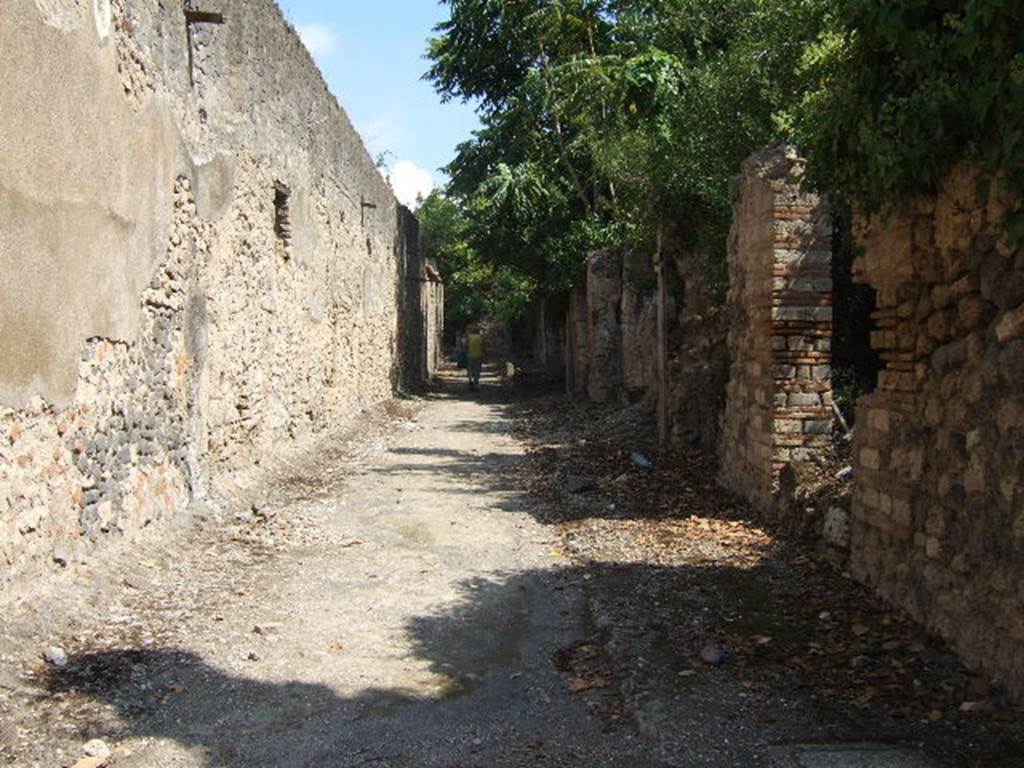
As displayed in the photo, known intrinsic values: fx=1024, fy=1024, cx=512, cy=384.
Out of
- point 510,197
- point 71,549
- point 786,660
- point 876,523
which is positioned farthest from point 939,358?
point 510,197

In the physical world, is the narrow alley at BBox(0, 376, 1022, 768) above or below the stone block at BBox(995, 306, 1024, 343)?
below

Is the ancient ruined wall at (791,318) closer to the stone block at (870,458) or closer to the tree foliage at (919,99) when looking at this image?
the stone block at (870,458)

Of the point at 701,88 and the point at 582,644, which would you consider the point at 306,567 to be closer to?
the point at 582,644

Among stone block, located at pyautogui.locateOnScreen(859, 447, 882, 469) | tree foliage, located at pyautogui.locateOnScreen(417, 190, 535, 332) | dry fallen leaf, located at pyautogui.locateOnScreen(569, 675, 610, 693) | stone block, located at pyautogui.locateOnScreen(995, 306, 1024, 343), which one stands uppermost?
tree foliage, located at pyautogui.locateOnScreen(417, 190, 535, 332)

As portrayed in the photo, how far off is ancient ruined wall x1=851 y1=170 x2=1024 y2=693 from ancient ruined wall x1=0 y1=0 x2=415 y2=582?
4.14 m

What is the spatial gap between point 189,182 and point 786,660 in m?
5.38

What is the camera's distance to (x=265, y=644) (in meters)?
4.92

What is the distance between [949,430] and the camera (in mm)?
4414

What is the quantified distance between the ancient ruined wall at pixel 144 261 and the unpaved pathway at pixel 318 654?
0.49m

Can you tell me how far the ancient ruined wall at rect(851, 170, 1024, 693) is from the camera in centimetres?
387

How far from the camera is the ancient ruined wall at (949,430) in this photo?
3.87 m

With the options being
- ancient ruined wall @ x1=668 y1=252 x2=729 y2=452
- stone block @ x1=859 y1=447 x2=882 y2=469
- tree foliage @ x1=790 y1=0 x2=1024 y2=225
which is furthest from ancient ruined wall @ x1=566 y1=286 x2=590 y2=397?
tree foliage @ x1=790 y1=0 x2=1024 y2=225

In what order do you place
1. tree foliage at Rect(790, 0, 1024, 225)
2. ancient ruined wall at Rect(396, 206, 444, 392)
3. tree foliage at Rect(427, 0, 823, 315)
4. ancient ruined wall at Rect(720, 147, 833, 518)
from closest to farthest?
tree foliage at Rect(790, 0, 1024, 225) < ancient ruined wall at Rect(720, 147, 833, 518) < tree foliage at Rect(427, 0, 823, 315) < ancient ruined wall at Rect(396, 206, 444, 392)

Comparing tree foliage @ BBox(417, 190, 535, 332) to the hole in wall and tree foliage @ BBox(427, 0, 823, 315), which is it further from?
the hole in wall
